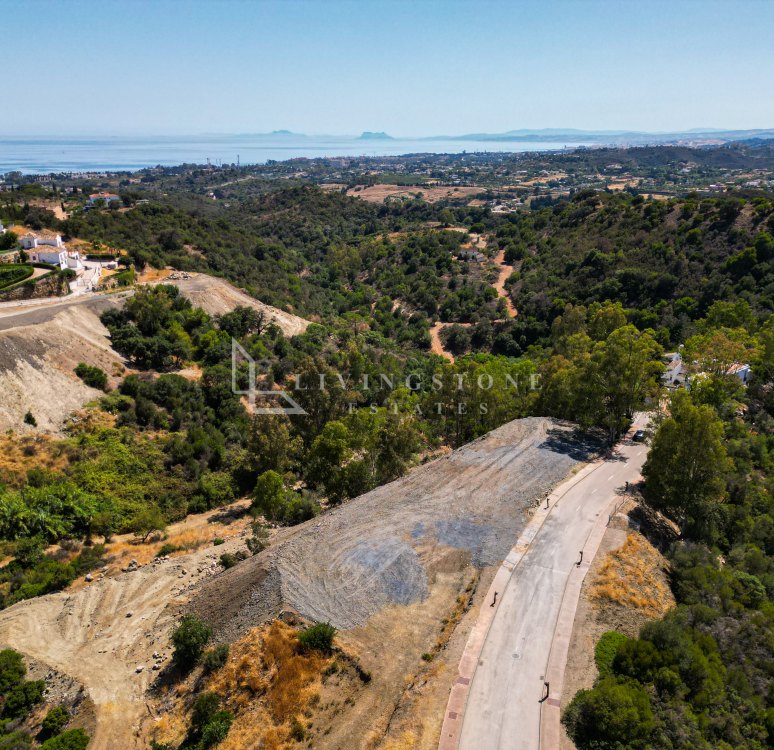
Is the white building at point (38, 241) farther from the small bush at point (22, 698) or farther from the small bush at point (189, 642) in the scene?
the small bush at point (189, 642)

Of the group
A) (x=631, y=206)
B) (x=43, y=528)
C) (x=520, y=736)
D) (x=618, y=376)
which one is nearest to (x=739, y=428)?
(x=618, y=376)

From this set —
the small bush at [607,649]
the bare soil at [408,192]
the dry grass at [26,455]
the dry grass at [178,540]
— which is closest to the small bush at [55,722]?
the dry grass at [178,540]

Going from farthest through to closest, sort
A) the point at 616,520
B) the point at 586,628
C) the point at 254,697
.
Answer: the point at 616,520, the point at 586,628, the point at 254,697

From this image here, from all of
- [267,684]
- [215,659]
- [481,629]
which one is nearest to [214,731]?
[267,684]

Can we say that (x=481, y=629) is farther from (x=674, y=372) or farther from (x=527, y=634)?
(x=674, y=372)

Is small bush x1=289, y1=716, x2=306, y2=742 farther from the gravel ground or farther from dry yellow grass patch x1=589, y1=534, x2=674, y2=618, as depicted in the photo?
dry yellow grass patch x1=589, y1=534, x2=674, y2=618

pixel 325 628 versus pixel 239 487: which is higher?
pixel 325 628

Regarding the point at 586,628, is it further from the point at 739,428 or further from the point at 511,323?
the point at 511,323
